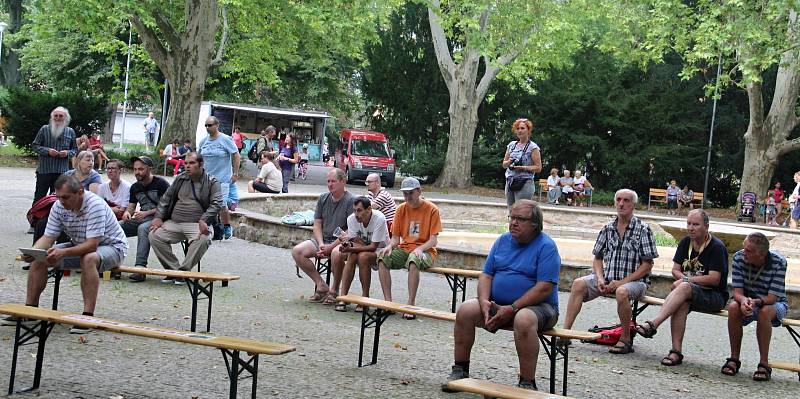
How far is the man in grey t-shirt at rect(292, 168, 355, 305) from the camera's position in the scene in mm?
10953

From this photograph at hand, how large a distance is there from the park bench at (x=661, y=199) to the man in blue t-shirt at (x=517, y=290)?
3318cm

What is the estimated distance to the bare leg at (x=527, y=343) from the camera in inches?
269

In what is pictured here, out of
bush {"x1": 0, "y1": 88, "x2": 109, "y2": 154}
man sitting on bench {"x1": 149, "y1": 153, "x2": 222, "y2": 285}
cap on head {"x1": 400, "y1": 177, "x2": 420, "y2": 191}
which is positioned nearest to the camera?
cap on head {"x1": 400, "y1": 177, "x2": 420, "y2": 191}

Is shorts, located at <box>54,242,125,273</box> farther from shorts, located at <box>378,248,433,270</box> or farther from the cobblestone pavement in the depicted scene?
shorts, located at <box>378,248,433,270</box>

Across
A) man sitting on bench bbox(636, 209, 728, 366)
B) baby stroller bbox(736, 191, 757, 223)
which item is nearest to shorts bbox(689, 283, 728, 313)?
man sitting on bench bbox(636, 209, 728, 366)

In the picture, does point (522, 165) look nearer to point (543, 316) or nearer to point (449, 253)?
point (449, 253)

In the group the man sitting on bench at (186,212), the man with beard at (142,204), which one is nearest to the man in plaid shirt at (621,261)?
the man sitting on bench at (186,212)

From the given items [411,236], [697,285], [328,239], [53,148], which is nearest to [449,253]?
[328,239]

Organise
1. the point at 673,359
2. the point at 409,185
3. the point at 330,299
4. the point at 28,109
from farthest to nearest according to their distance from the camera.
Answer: the point at 28,109
the point at 330,299
the point at 409,185
the point at 673,359

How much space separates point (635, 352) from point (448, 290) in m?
4.06

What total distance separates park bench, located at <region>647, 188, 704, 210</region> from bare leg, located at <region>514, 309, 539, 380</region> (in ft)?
110

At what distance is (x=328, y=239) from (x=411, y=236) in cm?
108

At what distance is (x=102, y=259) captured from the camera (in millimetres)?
8445

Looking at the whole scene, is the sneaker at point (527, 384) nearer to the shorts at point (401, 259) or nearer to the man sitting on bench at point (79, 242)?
the man sitting on bench at point (79, 242)
